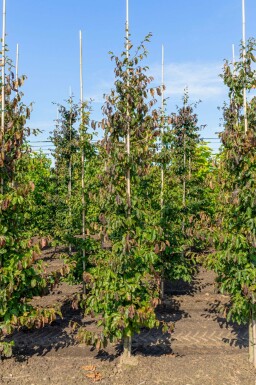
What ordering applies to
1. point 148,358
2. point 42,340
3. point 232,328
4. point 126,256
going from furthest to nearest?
point 232,328 < point 42,340 < point 148,358 < point 126,256

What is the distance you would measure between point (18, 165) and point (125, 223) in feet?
7.24

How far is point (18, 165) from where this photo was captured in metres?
6.34

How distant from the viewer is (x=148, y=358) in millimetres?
6586

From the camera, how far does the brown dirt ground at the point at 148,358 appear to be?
5883mm

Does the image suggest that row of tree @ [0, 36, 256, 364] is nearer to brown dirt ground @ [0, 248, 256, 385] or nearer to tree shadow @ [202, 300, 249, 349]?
brown dirt ground @ [0, 248, 256, 385]

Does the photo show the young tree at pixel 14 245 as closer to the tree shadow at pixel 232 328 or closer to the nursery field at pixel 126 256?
the nursery field at pixel 126 256

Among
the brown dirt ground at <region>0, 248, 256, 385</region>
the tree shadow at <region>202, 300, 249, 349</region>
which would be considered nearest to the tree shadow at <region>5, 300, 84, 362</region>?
the brown dirt ground at <region>0, 248, 256, 385</region>

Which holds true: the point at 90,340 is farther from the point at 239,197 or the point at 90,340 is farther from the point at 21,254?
the point at 239,197

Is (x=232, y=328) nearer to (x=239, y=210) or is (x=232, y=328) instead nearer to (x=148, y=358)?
(x=148, y=358)

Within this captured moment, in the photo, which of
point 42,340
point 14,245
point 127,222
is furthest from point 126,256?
point 42,340

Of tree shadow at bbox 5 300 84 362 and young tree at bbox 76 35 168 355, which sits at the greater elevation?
young tree at bbox 76 35 168 355

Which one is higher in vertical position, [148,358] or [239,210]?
[239,210]

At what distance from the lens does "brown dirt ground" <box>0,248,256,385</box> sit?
588 cm

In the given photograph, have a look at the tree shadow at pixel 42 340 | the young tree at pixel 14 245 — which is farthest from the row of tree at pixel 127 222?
the tree shadow at pixel 42 340
